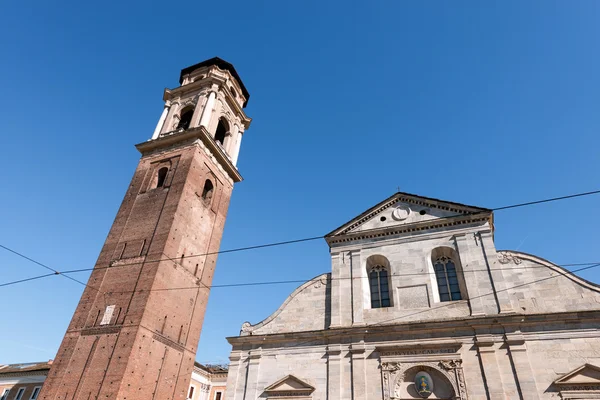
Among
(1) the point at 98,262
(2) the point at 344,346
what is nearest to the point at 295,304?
(2) the point at 344,346

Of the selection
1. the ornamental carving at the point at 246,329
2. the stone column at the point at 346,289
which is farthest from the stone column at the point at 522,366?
the ornamental carving at the point at 246,329

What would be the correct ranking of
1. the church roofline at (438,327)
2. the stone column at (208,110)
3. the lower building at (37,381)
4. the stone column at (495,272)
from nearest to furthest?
the church roofline at (438,327) < the stone column at (495,272) < the stone column at (208,110) < the lower building at (37,381)

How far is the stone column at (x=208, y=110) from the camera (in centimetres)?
2980

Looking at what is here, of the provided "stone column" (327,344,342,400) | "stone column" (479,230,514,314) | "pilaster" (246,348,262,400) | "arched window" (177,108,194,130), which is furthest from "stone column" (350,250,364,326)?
"arched window" (177,108,194,130)

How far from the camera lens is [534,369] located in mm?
13039

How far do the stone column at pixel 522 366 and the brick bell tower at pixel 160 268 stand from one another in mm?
16799

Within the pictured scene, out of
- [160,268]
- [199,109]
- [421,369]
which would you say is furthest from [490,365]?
[199,109]

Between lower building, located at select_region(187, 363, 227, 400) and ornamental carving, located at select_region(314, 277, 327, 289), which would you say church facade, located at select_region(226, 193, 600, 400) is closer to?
ornamental carving, located at select_region(314, 277, 327, 289)

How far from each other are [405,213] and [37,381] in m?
35.4

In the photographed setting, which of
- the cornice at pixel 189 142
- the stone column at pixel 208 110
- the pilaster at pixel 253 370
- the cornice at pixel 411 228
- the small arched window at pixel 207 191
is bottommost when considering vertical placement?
the pilaster at pixel 253 370

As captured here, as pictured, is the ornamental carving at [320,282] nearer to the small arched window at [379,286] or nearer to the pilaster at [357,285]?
the pilaster at [357,285]

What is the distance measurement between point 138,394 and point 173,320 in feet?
14.3

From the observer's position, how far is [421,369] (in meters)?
14.2

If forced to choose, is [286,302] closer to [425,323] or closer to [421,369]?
[425,323]
